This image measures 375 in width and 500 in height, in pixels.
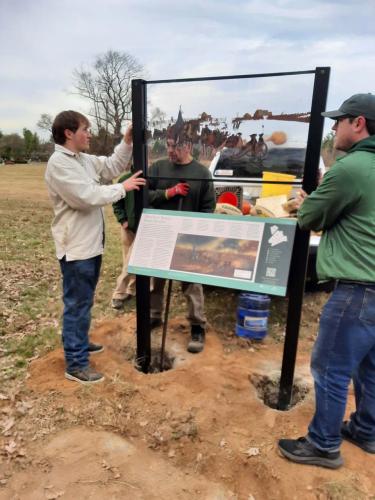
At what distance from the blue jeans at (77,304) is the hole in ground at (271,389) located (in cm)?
151

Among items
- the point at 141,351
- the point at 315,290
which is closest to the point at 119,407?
the point at 141,351

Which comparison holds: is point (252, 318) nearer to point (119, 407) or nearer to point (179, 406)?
point (179, 406)

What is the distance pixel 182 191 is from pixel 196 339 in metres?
1.58

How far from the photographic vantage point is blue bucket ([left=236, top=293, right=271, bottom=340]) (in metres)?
4.50

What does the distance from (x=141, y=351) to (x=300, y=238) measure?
184cm

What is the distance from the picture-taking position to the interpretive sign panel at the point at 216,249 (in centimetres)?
292

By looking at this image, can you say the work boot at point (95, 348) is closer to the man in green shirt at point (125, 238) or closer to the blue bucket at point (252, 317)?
the man in green shirt at point (125, 238)

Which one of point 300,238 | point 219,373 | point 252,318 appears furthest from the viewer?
point 252,318

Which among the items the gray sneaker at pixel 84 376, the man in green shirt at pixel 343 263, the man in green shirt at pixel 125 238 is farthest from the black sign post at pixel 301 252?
the man in green shirt at pixel 125 238

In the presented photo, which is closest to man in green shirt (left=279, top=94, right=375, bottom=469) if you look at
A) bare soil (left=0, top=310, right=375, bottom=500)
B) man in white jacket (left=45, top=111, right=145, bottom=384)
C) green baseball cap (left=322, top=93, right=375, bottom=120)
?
green baseball cap (left=322, top=93, right=375, bottom=120)

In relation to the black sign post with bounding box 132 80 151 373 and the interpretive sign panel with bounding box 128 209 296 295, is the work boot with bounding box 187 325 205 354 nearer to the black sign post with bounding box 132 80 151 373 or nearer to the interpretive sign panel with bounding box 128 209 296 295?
the black sign post with bounding box 132 80 151 373

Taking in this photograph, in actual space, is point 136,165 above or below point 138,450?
above

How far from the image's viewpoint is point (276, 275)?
9.46 ft

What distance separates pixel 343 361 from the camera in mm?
2453
